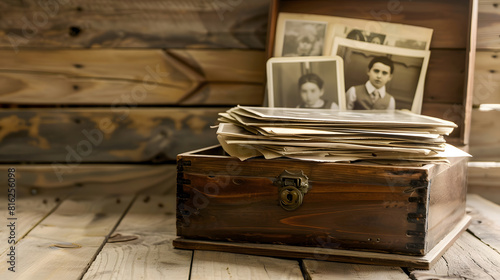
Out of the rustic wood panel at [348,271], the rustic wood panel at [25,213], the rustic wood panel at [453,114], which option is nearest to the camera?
the rustic wood panel at [348,271]

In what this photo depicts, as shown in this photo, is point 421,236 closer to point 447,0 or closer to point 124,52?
point 447,0

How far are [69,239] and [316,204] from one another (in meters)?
0.56

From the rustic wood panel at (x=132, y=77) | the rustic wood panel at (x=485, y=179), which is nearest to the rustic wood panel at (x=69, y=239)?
the rustic wood panel at (x=132, y=77)

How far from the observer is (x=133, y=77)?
1.53 m

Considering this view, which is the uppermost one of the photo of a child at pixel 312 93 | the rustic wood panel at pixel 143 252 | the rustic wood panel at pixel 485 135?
the photo of a child at pixel 312 93

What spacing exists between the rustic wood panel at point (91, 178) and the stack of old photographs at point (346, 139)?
62 cm

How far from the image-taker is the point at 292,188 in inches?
38.9

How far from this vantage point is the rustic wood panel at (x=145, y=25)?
59.3 inches

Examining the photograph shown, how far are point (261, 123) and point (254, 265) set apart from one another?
0.28 meters

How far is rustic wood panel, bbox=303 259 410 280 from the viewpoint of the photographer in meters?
0.90

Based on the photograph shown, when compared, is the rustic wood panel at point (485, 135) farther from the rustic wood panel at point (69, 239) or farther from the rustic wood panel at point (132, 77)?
the rustic wood panel at point (69, 239)

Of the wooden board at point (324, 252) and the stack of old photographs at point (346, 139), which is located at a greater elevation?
the stack of old photographs at point (346, 139)

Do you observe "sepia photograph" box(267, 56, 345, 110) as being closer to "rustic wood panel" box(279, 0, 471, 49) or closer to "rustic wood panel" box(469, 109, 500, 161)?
"rustic wood panel" box(279, 0, 471, 49)

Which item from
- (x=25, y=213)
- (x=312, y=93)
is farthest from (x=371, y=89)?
(x=25, y=213)
